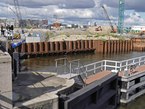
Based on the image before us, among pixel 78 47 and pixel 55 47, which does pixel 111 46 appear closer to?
pixel 78 47

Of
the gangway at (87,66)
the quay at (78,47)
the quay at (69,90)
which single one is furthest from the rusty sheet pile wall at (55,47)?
the quay at (69,90)

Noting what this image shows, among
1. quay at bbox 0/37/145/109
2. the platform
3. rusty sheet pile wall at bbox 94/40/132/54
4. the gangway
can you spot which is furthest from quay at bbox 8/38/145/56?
the platform

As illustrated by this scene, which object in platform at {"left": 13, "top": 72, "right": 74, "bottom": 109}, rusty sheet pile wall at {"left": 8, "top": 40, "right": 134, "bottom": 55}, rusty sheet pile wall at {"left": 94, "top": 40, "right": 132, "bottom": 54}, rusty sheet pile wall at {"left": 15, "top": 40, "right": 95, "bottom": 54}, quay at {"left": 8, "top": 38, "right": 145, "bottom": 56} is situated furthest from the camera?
rusty sheet pile wall at {"left": 94, "top": 40, "right": 132, "bottom": 54}

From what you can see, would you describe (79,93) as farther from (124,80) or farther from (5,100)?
(124,80)

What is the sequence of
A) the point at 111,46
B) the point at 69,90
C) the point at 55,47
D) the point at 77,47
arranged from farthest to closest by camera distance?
the point at 111,46 < the point at 77,47 < the point at 55,47 < the point at 69,90

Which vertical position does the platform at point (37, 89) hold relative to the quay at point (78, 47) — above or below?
above

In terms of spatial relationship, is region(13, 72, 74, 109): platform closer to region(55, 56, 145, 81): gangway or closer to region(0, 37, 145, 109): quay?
region(0, 37, 145, 109): quay

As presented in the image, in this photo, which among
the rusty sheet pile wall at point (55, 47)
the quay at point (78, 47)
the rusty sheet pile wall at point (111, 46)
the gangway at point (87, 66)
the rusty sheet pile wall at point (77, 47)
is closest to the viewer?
the gangway at point (87, 66)

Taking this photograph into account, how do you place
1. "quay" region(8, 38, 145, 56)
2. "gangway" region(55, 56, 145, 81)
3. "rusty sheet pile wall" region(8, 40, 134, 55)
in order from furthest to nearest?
1. "rusty sheet pile wall" region(8, 40, 134, 55)
2. "quay" region(8, 38, 145, 56)
3. "gangway" region(55, 56, 145, 81)

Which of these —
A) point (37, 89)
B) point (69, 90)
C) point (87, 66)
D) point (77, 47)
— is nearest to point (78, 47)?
point (77, 47)

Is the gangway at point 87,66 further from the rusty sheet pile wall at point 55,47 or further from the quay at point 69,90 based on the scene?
the rusty sheet pile wall at point 55,47

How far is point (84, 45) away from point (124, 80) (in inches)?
1102

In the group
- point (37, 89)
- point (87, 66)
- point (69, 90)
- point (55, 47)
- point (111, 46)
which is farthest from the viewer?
point (111, 46)

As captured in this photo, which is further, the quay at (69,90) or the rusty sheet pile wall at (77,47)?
the rusty sheet pile wall at (77,47)
